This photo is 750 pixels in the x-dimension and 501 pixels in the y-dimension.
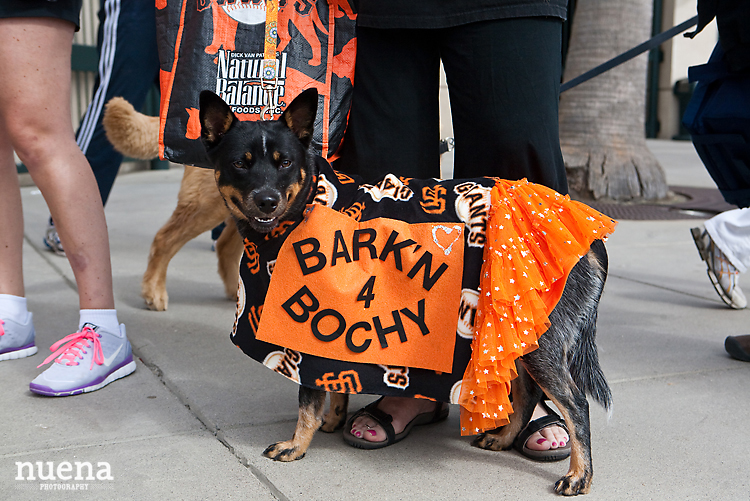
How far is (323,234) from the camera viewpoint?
2346 millimetres

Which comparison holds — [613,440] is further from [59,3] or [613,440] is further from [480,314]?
[59,3]

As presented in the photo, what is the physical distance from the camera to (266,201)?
2.29 metres

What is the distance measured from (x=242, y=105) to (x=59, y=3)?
0.87 metres

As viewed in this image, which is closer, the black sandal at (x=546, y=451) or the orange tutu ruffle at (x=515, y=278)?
the orange tutu ruffle at (x=515, y=278)

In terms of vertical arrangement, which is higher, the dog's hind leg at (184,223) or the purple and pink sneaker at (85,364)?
the dog's hind leg at (184,223)

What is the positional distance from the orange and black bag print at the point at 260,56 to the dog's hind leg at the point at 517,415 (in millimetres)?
1157

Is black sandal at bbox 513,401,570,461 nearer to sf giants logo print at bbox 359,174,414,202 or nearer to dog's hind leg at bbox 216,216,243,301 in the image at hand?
sf giants logo print at bbox 359,174,414,202

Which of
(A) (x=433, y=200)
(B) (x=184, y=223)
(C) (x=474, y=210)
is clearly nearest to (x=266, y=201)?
(A) (x=433, y=200)

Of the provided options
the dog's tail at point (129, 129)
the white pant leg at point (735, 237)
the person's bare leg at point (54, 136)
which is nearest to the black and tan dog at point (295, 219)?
the person's bare leg at point (54, 136)

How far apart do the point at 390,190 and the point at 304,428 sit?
869 millimetres

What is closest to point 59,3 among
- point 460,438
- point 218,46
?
point 218,46

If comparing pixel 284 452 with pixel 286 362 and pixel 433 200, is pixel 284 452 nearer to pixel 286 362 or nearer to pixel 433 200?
pixel 286 362

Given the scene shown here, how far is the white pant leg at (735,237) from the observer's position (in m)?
4.11

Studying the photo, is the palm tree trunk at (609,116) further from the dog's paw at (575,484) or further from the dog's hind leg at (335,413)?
the dog's paw at (575,484)
